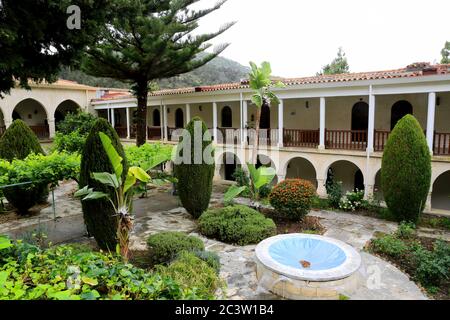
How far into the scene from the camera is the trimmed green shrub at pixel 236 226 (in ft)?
26.5

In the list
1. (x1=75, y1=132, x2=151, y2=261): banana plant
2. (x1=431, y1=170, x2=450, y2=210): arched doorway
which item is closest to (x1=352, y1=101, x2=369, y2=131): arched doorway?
(x1=431, y1=170, x2=450, y2=210): arched doorway

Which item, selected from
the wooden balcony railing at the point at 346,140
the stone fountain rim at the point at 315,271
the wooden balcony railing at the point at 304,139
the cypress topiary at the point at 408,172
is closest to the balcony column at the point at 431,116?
the cypress topiary at the point at 408,172

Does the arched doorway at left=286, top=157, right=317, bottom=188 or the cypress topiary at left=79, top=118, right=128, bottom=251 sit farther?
the arched doorway at left=286, top=157, right=317, bottom=188

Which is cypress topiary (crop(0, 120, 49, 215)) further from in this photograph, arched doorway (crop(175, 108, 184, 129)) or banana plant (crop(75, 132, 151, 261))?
arched doorway (crop(175, 108, 184, 129))

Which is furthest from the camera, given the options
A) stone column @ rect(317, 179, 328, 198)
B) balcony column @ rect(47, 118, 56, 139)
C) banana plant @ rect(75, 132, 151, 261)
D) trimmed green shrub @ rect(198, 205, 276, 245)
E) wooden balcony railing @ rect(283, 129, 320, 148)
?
balcony column @ rect(47, 118, 56, 139)

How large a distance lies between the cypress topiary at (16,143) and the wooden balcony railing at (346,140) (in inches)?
458

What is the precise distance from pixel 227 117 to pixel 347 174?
759 cm

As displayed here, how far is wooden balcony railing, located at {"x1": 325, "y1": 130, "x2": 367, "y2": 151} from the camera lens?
44.1 ft

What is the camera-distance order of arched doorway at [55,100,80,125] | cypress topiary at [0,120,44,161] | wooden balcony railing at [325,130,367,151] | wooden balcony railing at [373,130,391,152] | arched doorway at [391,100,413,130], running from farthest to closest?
arched doorway at [55,100,80,125] → arched doorway at [391,100,413,130] → wooden balcony railing at [325,130,367,151] → wooden balcony railing at [373,130,391,152] → cypress topiary at [0,120,44,161]

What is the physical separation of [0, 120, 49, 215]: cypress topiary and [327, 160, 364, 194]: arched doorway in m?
12.4

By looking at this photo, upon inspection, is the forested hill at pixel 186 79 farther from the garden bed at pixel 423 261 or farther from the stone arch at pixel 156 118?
the garden bed at pixel 423 261

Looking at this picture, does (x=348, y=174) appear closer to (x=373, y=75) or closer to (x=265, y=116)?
(x=373, y=75)

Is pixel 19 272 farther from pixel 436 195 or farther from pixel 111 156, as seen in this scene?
pixel 436 195
